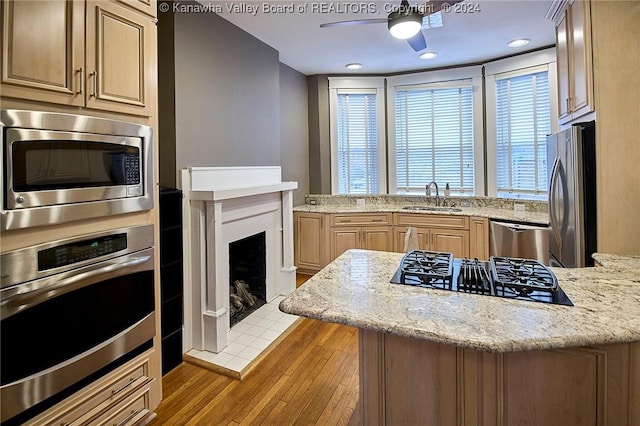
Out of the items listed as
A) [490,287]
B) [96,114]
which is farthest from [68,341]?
[490,287]

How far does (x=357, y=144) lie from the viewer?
508 centimetres

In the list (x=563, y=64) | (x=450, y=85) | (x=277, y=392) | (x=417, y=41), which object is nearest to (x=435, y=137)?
(x=450, y=85)

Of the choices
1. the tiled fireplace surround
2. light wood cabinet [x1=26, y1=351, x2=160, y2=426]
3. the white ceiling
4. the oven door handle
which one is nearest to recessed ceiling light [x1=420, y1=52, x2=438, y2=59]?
the white ceiling

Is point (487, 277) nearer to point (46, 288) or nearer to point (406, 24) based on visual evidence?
point (406, 24)

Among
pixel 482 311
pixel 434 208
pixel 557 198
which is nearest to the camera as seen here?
pixel 482 311

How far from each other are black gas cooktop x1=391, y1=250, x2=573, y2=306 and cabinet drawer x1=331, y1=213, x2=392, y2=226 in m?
2.61

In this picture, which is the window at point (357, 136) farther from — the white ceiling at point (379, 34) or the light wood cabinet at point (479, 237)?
the light wood cabinet at point (479, 237)

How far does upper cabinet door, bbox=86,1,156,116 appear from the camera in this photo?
5.26ft

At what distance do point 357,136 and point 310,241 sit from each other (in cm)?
168

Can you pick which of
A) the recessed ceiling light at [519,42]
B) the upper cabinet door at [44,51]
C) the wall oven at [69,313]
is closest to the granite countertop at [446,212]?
the recessed ceiling light at [519,42]

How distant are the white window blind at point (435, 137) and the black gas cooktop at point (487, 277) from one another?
3.15 m

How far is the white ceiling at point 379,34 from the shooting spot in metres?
2.93

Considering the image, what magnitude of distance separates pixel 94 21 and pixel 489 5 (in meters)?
2.88

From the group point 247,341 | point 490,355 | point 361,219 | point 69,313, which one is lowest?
point 247,341
